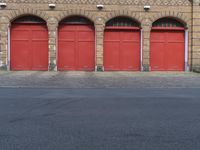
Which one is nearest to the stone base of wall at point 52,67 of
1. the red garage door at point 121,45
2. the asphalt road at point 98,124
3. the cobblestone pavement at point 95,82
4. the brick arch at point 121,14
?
the red garage door at point 121,45

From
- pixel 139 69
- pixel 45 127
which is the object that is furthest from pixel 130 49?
pixel 45 127

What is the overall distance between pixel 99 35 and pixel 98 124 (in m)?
21.4

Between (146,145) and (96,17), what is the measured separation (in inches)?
925

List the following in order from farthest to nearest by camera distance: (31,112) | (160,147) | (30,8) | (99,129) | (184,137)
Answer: (30,8)
(31,112)
(99,129)
(184,137)
(160,147)

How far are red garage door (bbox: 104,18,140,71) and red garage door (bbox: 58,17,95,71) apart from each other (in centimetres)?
110

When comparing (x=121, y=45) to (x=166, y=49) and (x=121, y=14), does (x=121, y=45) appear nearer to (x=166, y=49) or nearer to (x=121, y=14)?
(x=121, y=14)

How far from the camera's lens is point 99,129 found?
832 cm

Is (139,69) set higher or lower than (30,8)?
lower

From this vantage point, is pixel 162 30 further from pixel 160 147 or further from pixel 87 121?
pixel 160 147

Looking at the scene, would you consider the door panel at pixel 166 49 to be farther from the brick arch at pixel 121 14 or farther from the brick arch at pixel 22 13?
the brick arch at pixel 22 13

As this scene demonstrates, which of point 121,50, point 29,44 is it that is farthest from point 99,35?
point 29,44

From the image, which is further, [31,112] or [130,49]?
[130,49]

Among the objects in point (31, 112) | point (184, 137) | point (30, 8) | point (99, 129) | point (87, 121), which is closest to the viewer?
point (184, 137)

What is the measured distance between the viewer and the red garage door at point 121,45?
30.5 m
